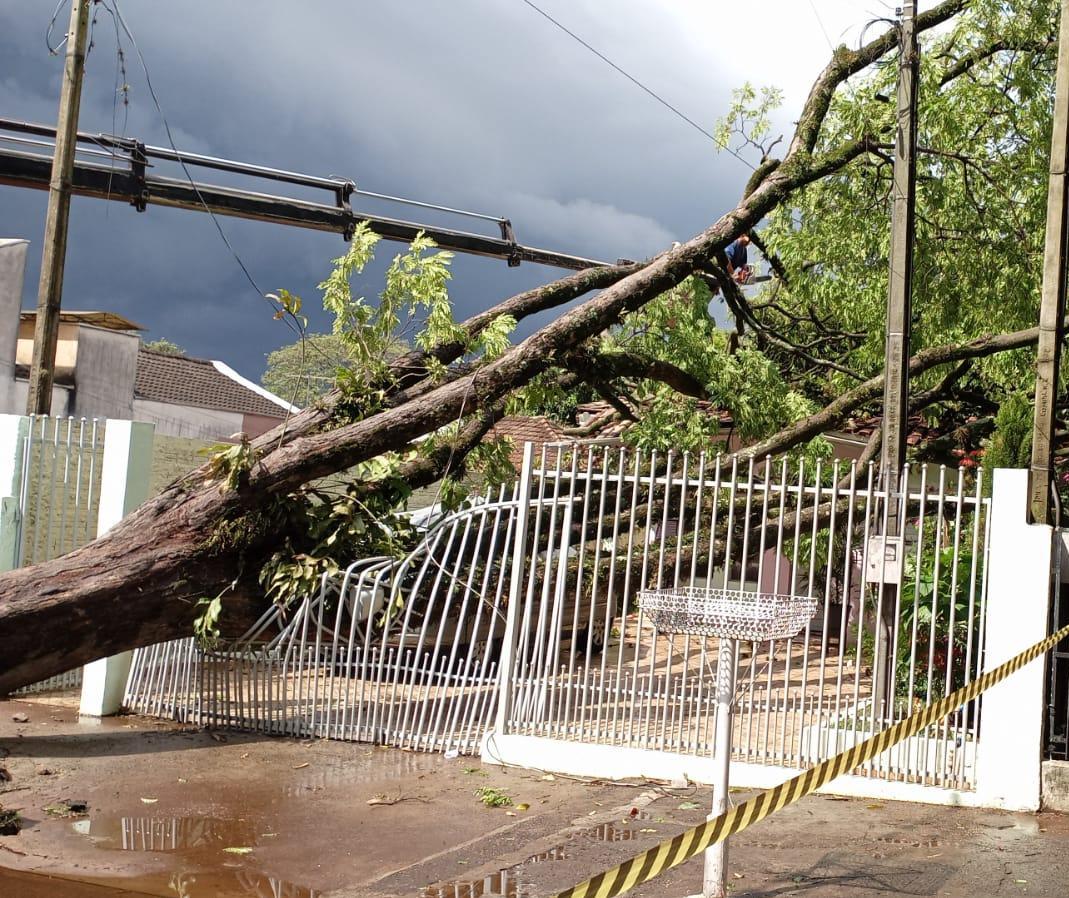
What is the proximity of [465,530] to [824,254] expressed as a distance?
662 centimetres

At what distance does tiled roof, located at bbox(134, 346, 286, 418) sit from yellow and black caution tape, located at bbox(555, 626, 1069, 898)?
3427cm

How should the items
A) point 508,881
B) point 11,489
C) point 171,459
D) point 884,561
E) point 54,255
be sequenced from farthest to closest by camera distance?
point 171,459 → point 54,255 → point 11,489 → point 884,561 → point 508,881

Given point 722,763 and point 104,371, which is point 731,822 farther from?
point 104,371

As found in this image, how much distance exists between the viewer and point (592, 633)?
26.9 feet

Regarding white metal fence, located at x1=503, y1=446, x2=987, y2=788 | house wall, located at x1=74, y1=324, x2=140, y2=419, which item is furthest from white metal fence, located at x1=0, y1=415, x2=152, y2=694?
house wall, located at x1=74, y1=324, x2=140, y2=419

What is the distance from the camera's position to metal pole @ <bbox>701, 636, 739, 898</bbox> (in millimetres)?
5004

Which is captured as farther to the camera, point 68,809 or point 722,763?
point 68,809

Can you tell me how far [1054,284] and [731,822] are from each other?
514 cm

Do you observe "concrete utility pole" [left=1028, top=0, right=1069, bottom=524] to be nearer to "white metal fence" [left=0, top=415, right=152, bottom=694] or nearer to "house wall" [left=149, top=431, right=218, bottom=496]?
"white metal fence" [left=0, top=415, right=152, bottom=694]

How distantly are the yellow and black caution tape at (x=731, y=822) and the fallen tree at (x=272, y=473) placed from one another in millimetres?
4963

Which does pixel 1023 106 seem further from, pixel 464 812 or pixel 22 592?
pixel 22 592

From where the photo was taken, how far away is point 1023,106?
41.7ft

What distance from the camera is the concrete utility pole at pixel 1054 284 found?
299 inches

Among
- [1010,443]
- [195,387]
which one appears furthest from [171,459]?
[195,387]
